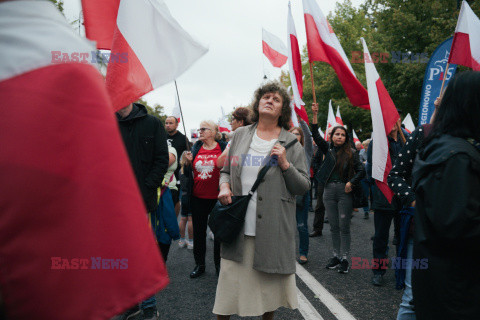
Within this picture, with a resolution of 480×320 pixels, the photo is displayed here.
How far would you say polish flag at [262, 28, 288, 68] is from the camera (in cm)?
745

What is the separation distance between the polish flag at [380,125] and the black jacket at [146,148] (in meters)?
2.47

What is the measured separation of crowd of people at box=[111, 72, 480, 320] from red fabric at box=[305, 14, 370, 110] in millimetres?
717

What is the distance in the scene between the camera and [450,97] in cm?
170

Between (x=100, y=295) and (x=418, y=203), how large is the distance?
167cm

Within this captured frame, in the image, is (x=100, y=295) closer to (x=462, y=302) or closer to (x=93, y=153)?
(x=93, y=153)

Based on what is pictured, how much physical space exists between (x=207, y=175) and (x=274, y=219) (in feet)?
6.56

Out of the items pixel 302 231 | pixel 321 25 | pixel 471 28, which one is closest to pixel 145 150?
pixel 302 231

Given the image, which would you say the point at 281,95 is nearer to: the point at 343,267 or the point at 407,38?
the point at 343,267

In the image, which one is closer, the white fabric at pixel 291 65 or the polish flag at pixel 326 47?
the polish flag at pixel 326 47

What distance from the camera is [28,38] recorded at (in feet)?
2.35

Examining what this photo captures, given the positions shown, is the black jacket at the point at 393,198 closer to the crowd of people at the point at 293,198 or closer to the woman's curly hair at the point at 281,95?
the crowd of people at the point at 293,198

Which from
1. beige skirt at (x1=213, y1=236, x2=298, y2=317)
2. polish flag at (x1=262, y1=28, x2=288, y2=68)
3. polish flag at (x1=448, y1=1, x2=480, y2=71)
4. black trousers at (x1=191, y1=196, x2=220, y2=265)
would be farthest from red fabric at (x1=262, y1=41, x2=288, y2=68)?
beige skirt at (x1=213, y1=236, x2=298, y2=317)

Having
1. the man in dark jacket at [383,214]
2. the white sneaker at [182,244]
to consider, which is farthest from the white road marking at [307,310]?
the white sneaker at [182,244]

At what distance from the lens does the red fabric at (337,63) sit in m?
4.38
